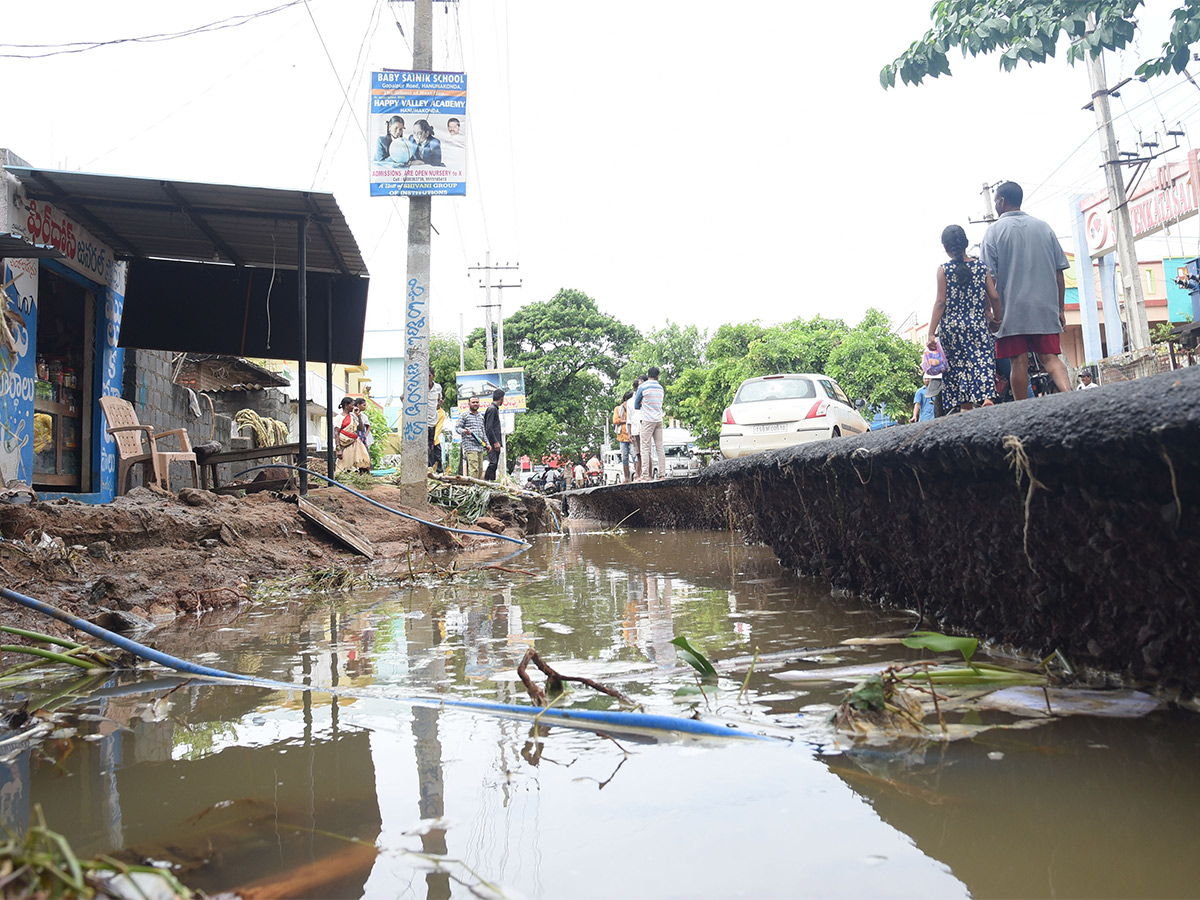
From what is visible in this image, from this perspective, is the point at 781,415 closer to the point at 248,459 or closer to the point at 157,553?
the point at 248,459

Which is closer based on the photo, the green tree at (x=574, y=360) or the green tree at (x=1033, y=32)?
the green tree at (x=1033, y=32)

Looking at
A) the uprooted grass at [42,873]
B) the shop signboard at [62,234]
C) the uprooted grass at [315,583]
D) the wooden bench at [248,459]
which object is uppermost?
the shop signboard at [62,234]

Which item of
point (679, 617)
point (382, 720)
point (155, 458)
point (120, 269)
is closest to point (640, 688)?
point (382, 720)

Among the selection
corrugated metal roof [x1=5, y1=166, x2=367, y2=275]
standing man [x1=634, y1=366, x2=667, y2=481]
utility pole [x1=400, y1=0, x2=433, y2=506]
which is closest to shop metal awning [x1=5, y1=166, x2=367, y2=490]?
corrugated metal roof [x1=5, y1=166, x2=367, y2=275]

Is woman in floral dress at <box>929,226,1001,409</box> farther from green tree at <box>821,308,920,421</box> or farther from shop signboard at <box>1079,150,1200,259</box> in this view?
green tree at <box>821,308,920,421</box>

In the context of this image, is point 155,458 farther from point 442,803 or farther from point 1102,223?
point 1102,223

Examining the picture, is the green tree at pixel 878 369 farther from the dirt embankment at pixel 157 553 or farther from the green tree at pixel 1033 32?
the dirt embankment at pixel 157 553

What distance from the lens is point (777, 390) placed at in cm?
1114

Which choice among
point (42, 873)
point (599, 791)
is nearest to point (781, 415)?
point (599, 791)

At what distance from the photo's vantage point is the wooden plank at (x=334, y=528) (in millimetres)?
6766

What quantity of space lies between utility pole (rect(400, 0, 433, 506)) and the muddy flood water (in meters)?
6.57

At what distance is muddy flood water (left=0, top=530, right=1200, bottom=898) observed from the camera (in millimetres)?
1231

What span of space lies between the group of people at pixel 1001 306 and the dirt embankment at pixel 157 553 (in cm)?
427

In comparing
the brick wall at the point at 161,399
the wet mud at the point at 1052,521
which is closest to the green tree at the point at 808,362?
the brick wall at the point at 161,399
